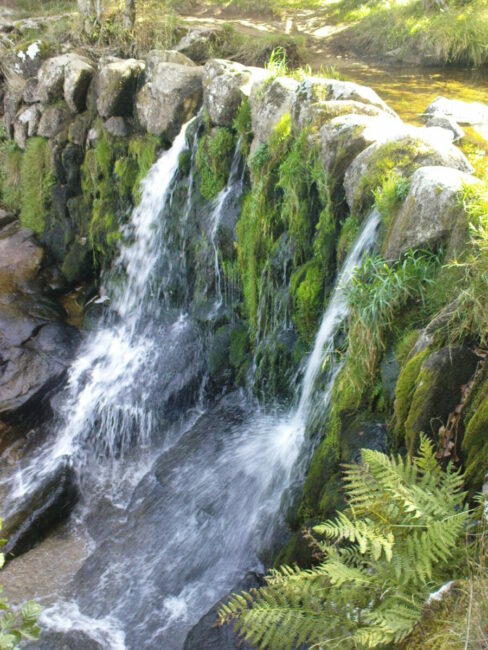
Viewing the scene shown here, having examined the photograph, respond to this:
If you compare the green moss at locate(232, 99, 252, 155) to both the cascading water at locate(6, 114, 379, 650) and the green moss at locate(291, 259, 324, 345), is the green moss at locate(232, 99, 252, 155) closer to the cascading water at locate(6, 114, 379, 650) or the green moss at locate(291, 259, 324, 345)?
the cascading water at locate(6, 114, 379, 650)

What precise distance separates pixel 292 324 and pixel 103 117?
211 inches

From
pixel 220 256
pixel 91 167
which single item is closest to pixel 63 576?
pixel 220 256

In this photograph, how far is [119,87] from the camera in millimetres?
8797

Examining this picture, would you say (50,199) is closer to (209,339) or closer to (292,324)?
(209,339)

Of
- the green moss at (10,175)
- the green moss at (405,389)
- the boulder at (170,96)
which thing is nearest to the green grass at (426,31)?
the boulder at (170,96)

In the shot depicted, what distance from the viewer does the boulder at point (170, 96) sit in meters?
7.95

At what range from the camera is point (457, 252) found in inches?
141

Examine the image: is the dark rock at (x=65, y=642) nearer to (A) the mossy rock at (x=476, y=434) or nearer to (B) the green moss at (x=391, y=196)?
(A) the mossy rock at (x=476, y=434)

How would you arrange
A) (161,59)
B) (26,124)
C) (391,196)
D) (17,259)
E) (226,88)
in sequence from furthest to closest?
(26,124) → (17,259) → (161,59) → (226,88) → (391,196)

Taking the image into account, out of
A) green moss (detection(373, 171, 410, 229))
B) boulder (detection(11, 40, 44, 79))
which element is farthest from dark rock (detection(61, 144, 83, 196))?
green moss (detection(373, 171, 410, 229))

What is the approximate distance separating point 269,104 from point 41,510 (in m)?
4.68

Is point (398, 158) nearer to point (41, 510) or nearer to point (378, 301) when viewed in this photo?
point (378, 301)

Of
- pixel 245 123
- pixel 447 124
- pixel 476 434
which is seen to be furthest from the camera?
pixel 245 123

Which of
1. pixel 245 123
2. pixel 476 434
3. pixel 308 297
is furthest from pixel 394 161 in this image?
pixel 245 123
